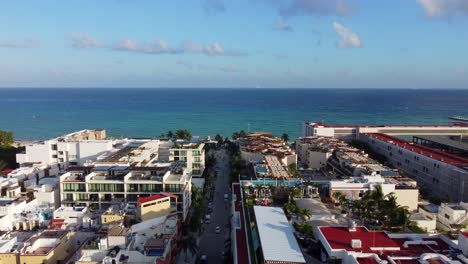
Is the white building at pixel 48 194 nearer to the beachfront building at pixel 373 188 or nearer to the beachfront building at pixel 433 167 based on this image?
the beachfront building at pixel 373 188

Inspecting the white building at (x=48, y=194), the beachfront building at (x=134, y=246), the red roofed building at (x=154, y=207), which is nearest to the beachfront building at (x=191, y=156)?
the white building at (x=48, y=194)

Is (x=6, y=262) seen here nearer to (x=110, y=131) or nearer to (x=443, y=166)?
(x=443, y=166)

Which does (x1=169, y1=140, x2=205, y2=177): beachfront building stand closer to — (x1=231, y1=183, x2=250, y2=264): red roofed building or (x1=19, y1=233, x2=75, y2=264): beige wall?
(x1=231, y1=183, x2=250, y2=264): red roofed building

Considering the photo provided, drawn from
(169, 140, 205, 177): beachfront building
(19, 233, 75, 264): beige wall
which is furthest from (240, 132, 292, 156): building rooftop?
(19, 233, 75, 264): beige wall

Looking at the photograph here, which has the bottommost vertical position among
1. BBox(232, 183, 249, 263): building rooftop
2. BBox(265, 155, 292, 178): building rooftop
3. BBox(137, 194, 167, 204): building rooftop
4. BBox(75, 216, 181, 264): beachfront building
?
BBox(75, 216, 181, 264): beachfront building

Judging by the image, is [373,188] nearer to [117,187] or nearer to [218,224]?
[218,224]

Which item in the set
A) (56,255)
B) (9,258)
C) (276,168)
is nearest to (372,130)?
(276,168)
